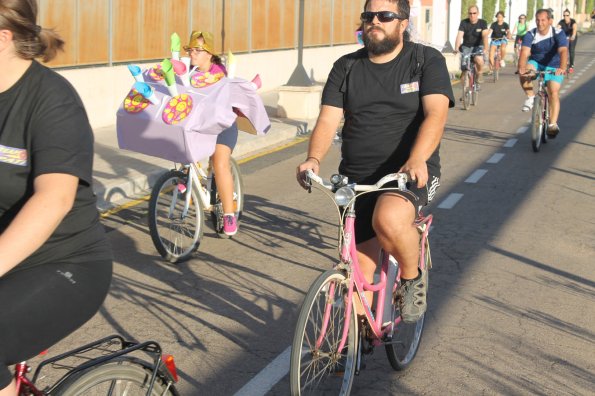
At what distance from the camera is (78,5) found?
53.3 ft

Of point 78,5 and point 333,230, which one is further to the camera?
point 78,5

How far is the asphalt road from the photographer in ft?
17.3

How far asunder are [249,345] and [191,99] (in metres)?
2.41

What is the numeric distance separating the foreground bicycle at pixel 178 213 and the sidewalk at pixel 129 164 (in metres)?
2.15

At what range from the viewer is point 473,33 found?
877 inches

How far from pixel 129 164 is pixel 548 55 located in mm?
6307

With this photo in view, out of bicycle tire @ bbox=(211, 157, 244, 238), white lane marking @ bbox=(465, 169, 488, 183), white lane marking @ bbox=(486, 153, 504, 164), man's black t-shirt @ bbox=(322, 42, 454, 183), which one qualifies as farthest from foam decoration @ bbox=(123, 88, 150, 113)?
white lane marking @ bbox=(486, 153, 504, 164)

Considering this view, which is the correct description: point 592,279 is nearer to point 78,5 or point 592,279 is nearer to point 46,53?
point 46,53

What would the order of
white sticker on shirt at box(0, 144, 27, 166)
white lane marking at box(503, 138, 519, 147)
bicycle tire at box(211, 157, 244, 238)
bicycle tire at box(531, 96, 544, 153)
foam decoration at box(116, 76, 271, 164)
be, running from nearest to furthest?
white sticker on shirt at box(0, 144, 27, 166) < foam decoration at box(116, 76, 271, 164) < bicycle tire at box(211, 157, 244, 238) < bicycle tire at box(531, 96, 544, 153) < white lane marking at box(503, 138, 519, 147)

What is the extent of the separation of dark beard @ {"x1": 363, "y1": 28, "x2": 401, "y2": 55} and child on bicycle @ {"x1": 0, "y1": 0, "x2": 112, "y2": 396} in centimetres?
210

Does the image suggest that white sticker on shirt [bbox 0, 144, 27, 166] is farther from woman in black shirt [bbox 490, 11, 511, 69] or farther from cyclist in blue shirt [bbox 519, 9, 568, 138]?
woman in black shirt [bbox 490, 11, 511, 69]

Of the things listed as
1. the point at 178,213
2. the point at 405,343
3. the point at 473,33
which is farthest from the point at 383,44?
the point at 473,33

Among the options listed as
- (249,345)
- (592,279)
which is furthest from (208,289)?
(592,279)

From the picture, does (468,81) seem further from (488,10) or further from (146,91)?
(488,10)
